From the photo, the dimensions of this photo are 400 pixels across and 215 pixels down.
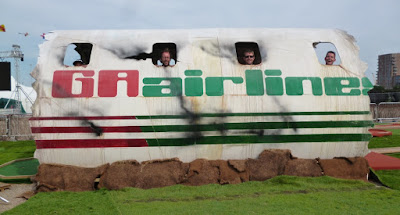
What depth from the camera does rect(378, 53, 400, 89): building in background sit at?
131m

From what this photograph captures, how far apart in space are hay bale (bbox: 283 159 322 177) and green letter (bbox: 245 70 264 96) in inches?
71.5

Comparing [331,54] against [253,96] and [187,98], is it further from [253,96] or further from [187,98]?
[187,98]

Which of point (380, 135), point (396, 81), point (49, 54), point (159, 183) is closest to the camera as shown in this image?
point (159, 183)

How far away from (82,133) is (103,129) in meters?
0.50

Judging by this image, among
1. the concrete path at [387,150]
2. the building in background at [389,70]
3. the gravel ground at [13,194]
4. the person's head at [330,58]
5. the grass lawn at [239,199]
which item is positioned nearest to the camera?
the grass lawn at [239,199]

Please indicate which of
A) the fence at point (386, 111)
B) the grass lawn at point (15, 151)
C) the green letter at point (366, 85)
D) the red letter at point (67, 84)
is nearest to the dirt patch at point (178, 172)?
the red letter at point (67, 84)

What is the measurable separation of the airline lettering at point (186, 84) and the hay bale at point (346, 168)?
1.61 meters

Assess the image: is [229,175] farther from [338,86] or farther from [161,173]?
[338,86]

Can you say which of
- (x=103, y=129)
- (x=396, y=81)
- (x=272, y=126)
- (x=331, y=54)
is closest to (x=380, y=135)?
(x=331, y=54)

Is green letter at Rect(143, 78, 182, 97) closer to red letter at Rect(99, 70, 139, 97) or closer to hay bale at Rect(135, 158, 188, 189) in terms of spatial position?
red letter at Rect(99, 70, 139, 97)

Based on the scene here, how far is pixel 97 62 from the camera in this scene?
21.9 ft

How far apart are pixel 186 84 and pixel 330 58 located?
375 centimetres

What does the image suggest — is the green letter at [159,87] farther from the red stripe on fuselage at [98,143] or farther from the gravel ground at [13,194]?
the gravel ground at [13,194]

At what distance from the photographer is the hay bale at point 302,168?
654 cm
